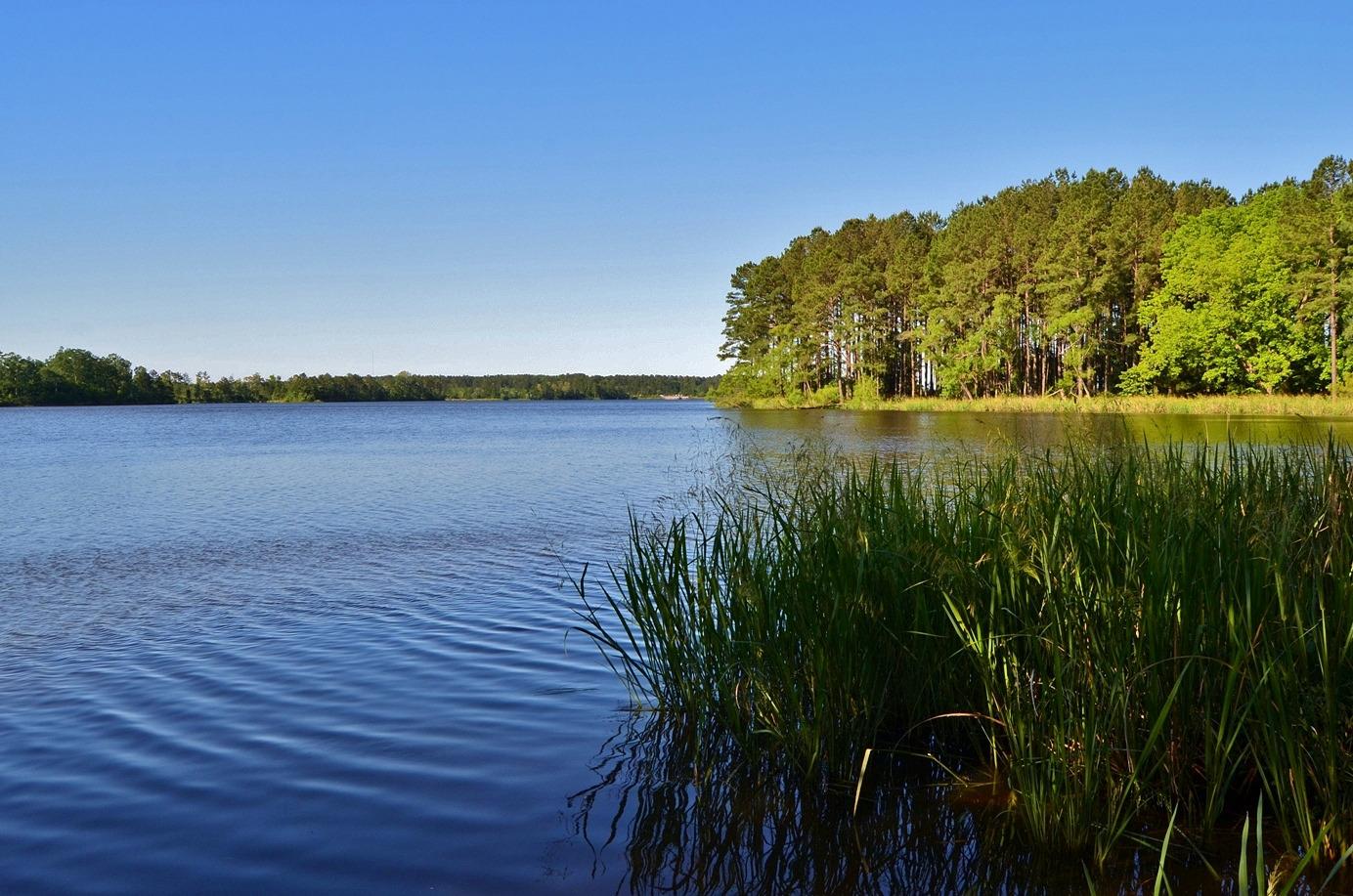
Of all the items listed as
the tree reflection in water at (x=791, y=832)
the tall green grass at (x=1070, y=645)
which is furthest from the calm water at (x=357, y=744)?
the tall green grass at (x=1070, y=645)

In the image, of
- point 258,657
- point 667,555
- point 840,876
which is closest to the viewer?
point 840,876

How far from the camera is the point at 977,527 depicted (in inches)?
225

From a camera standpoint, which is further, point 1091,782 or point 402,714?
point 402,714

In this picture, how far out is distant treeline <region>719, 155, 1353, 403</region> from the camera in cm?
5309

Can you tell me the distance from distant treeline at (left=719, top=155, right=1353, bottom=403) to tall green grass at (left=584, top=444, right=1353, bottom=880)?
49.0m

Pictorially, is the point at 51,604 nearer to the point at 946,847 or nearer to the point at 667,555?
the point at 667,555

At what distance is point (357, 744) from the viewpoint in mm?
6531

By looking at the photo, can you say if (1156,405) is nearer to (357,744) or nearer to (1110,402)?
(1110,402)

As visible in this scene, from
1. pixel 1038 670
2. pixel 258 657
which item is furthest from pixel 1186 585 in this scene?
pixel 258 657

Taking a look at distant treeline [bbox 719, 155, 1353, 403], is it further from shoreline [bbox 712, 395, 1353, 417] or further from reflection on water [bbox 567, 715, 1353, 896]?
reflection on water [bbox 567, 715, 1353, 896]

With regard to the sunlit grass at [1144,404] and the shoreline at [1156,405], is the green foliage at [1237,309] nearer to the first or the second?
the sunlit grass at [1144,404]

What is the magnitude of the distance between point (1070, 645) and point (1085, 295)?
62456mm

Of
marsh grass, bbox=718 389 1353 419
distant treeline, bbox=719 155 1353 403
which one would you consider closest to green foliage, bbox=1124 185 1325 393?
distant treeline, bbox=719 155 1353 403

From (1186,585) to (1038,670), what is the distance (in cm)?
82
